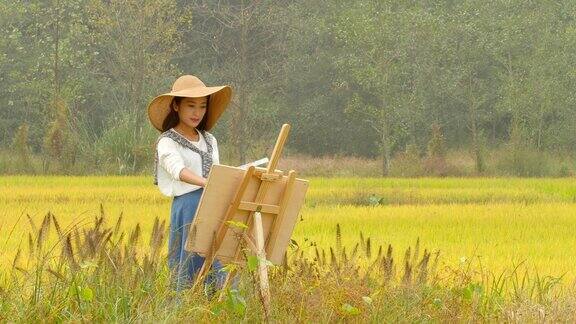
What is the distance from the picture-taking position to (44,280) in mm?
5781

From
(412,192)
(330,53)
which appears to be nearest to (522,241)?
(412,192)

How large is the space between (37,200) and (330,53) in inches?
1136

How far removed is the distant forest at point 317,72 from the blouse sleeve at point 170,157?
22.2 metres

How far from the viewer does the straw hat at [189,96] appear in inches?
243

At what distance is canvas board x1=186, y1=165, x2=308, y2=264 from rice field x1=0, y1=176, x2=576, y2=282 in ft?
5.23

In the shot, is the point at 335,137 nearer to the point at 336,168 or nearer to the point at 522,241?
the point at 336,168

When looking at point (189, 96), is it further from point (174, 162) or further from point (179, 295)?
point (179, 295)

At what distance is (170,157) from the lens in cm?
609

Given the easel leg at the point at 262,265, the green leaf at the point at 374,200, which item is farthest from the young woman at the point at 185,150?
the green leaf at the point at 374,200

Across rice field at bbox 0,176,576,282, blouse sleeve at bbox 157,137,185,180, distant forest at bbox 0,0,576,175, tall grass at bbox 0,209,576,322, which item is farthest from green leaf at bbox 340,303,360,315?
distant forest at bbox 0,0,576,175

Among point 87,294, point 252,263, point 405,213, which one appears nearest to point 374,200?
point 405,213

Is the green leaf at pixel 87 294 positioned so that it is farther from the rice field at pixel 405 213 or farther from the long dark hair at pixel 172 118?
the rice field at pixel 405 213

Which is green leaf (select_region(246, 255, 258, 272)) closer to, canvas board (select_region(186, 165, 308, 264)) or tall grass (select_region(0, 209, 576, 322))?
tall grass (select_region(0, 209, 576, 322))

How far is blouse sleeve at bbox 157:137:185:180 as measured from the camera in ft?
19.6
